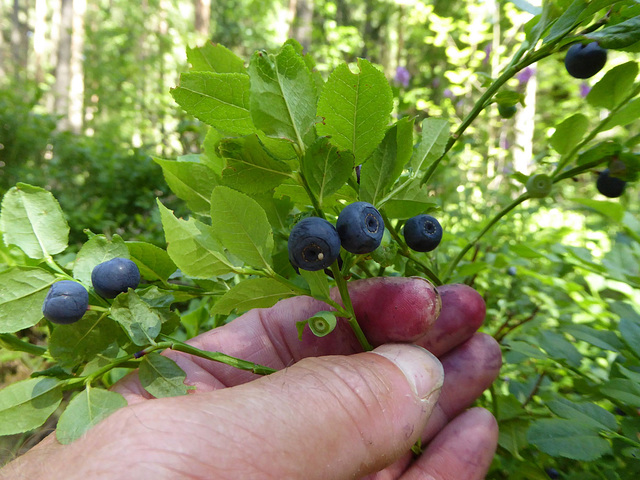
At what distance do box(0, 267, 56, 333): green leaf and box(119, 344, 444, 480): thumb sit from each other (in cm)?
23

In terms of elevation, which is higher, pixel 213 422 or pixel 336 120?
pixel 336 120

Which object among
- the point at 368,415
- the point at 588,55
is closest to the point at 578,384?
the point at 368,415

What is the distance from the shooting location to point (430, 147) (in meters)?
0.78

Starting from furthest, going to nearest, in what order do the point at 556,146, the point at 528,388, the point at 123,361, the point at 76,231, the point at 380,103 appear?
the point at 76,231, the point at 528,388, the point at 556,146, the point at 123,361, the point at 380,103

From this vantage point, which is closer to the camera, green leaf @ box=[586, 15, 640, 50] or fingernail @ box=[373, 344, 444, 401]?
green leaf @ box=[586, 15, 640, 50]

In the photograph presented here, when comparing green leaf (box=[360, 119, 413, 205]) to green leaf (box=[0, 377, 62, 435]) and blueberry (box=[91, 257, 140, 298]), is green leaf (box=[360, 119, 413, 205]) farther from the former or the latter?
green leaf (box=[0, 377, 62, 435])

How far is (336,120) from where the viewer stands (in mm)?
582

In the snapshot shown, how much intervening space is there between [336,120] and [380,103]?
0.22 feet

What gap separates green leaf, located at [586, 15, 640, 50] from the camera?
605 millimetres

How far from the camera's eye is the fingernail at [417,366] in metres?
0.79

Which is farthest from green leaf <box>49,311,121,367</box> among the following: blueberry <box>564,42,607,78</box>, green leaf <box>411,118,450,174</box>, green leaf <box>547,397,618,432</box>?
blueberry <box>564,42,607,78</box>

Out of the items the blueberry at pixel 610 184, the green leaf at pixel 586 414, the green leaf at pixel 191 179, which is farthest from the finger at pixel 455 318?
the green leaf at pixel 191 179

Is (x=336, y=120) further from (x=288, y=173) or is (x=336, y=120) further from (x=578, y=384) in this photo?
(x=578, y=384)

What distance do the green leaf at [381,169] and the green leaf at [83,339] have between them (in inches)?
20.1
